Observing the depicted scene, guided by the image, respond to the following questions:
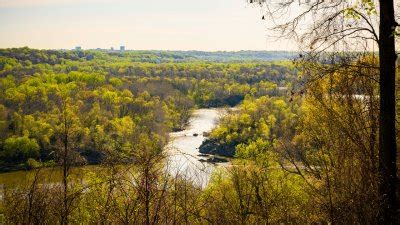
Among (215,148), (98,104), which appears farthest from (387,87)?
(98,104)

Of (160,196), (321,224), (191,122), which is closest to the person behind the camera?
(160,196)

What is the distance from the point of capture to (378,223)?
511 centimetres

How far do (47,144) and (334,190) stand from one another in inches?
2503

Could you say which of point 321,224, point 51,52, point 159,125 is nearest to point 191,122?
point 159,125

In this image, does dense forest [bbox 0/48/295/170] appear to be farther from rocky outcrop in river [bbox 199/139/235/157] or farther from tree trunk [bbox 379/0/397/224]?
tree trunk [bbox 379/0/397/224]

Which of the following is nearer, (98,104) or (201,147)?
(201,147)

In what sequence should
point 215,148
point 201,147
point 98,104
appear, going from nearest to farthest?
point 201,147 < point 215,148 < point 98,104

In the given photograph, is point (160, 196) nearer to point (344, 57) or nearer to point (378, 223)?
point (378, 223)

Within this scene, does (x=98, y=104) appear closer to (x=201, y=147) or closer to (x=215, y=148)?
(x=201, y=147)

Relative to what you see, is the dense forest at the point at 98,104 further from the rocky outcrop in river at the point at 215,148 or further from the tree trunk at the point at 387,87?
the tree trunk at the point at 387,87

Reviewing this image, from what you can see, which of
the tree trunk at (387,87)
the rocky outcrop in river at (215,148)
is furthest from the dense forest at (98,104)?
the tree trunk at (387,87)

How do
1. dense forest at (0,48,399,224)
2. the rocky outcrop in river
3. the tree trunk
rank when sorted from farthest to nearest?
1. the rocky outcrop in river
2. the tree trunk
3. dense forest at (0,48,399,224)

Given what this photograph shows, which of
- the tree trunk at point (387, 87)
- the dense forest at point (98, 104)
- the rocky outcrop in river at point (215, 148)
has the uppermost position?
the tree trunk at point (387, 87)

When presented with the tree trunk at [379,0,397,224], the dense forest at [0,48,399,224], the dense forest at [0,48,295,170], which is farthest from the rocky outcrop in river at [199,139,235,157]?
the tree trunk at [379,0,397,224]
